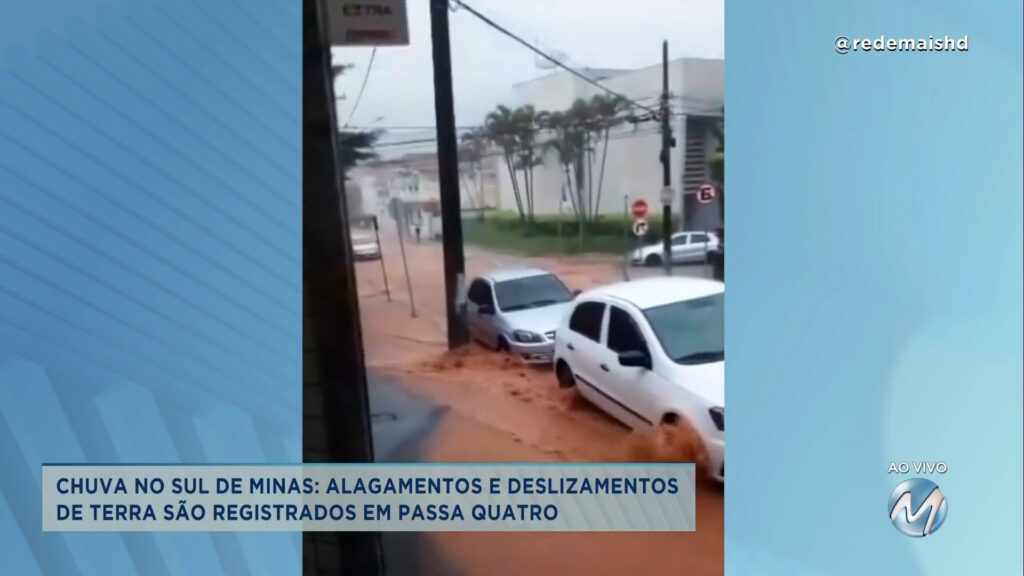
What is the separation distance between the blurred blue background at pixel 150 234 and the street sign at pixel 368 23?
95 millimetres

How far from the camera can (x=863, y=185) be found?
1708mm

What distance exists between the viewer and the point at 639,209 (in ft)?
5.73

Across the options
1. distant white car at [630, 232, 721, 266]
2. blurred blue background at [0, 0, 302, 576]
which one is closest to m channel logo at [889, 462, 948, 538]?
distant white car at [630, 232, 721, 266]

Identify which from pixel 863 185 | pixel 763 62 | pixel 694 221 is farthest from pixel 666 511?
pixel 763 62

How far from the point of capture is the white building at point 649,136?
1729 mm

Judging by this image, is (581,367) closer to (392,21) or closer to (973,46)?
(392,21)

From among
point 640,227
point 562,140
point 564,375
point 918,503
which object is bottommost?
point 918,503

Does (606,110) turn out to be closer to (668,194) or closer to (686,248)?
(668,194)

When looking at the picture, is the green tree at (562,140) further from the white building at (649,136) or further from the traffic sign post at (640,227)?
the traffic sign post at (640,227)

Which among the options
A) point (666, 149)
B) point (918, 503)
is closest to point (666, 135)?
point (666, 149)

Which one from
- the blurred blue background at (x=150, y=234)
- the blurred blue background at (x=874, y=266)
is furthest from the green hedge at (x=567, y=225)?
the blurred blue background at (x=150, y=234)

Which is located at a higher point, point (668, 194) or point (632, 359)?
point (668, 194)

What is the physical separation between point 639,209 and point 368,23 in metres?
0.75
